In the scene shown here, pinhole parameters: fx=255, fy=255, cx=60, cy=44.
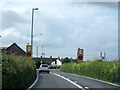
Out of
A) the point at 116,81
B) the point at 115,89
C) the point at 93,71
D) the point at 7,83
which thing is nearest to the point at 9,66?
the point at 7,83

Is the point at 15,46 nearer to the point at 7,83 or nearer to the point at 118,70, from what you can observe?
the point at 118,70

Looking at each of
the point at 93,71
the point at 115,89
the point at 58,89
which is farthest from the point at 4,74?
the point at 93,71

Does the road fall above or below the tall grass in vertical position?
below

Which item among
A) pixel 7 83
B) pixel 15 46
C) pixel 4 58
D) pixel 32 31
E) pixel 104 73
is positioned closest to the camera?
pixel 7 83

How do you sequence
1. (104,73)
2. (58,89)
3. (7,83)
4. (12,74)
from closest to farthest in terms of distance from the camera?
(7,83) < (12,74) < (58,89) < (104,73)

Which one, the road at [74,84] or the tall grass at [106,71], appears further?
the tall grass at [106,71]

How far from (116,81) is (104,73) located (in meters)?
3.81

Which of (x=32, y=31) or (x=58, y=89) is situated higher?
(x=32, y=31)

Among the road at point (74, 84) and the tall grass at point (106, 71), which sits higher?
the tall grass at point (106, 71)

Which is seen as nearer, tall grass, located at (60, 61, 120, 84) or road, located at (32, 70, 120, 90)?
road, located at (32, 70, 120, 90)

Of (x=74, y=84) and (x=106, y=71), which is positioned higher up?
(x=106, y=71)

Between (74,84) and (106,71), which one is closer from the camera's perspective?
(74,84)

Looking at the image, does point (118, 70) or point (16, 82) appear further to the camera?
point (118, 70)

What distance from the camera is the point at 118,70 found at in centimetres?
2284
